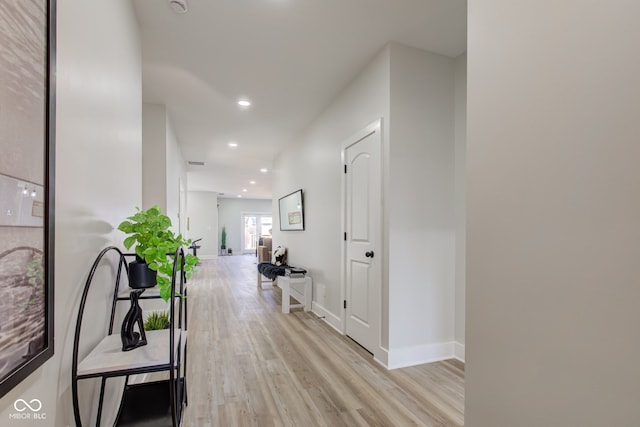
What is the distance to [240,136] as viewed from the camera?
515cm

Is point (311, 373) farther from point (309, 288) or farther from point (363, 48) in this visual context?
point (363, 48)

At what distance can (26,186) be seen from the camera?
72cm

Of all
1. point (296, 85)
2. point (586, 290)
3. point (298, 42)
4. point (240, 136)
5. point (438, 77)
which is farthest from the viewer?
point (240, 136)

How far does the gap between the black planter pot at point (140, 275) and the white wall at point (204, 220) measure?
11.2m

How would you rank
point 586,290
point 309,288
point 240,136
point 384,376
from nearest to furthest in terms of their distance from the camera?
point 586,290
point 384,376
point 309,288
point 240,136

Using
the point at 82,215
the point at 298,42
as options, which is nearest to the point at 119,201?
the point at 82,215

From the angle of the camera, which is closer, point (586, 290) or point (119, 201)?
point (586, 290)

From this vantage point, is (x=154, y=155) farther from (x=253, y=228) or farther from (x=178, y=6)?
(x=253, y=228)

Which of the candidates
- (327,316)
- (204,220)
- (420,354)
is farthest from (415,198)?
(204,220)

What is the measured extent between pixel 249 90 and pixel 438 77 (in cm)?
201

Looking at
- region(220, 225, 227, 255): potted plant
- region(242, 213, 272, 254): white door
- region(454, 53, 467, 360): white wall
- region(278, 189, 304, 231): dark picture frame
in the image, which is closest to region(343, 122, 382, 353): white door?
region(454, 53, 467, 360): white wall

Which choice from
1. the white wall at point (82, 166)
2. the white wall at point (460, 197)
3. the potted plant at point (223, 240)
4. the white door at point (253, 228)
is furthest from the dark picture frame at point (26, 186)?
the white door at point (253, 228)

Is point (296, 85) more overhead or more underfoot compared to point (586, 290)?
more overhead

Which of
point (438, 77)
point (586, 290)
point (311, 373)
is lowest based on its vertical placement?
point (311, 373)
